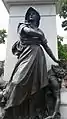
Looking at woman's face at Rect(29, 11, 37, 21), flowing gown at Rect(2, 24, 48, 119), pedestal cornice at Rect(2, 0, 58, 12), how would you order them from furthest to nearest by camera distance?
pedestal cornice at Rect(2, 0, 58, 12) < woman's face at Rect(29, 11, 37, 21) < flowing gown at Rect(2, 24, 48, 119)

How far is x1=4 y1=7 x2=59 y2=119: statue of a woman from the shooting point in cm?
352

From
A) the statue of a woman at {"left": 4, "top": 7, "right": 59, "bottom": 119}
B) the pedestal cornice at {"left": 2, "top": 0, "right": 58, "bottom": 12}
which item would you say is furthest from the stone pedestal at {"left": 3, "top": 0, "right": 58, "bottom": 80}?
the statue of a woman at {"left": 4, "top": 7, "right": 59, "bottom": 119}

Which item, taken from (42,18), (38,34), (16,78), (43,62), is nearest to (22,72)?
(16,78)

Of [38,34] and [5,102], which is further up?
[38,34]

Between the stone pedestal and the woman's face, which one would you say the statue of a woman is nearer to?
the woman's face

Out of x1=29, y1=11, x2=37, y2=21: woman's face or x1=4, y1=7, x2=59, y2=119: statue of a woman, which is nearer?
x1=4, y1=7, x2=59, y2=119: statue of a woman

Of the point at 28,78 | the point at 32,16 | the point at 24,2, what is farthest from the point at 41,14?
the point at 28,78

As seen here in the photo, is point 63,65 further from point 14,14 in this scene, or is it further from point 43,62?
point 14,14

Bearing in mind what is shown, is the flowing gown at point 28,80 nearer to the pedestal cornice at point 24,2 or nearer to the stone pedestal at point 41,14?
the stone pedestal at point 41,14

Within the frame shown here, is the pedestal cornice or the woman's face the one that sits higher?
the pedestal cornice

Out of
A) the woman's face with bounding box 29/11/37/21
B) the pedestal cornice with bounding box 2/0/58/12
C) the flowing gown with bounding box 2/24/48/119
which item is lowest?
the flowing gown with bounding box 2/24/48/119

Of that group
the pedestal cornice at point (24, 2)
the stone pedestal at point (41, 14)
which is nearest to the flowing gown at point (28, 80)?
the stone pedestal at point (41, 14)

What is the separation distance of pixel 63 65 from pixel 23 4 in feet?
5.95

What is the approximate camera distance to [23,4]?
5.02m
